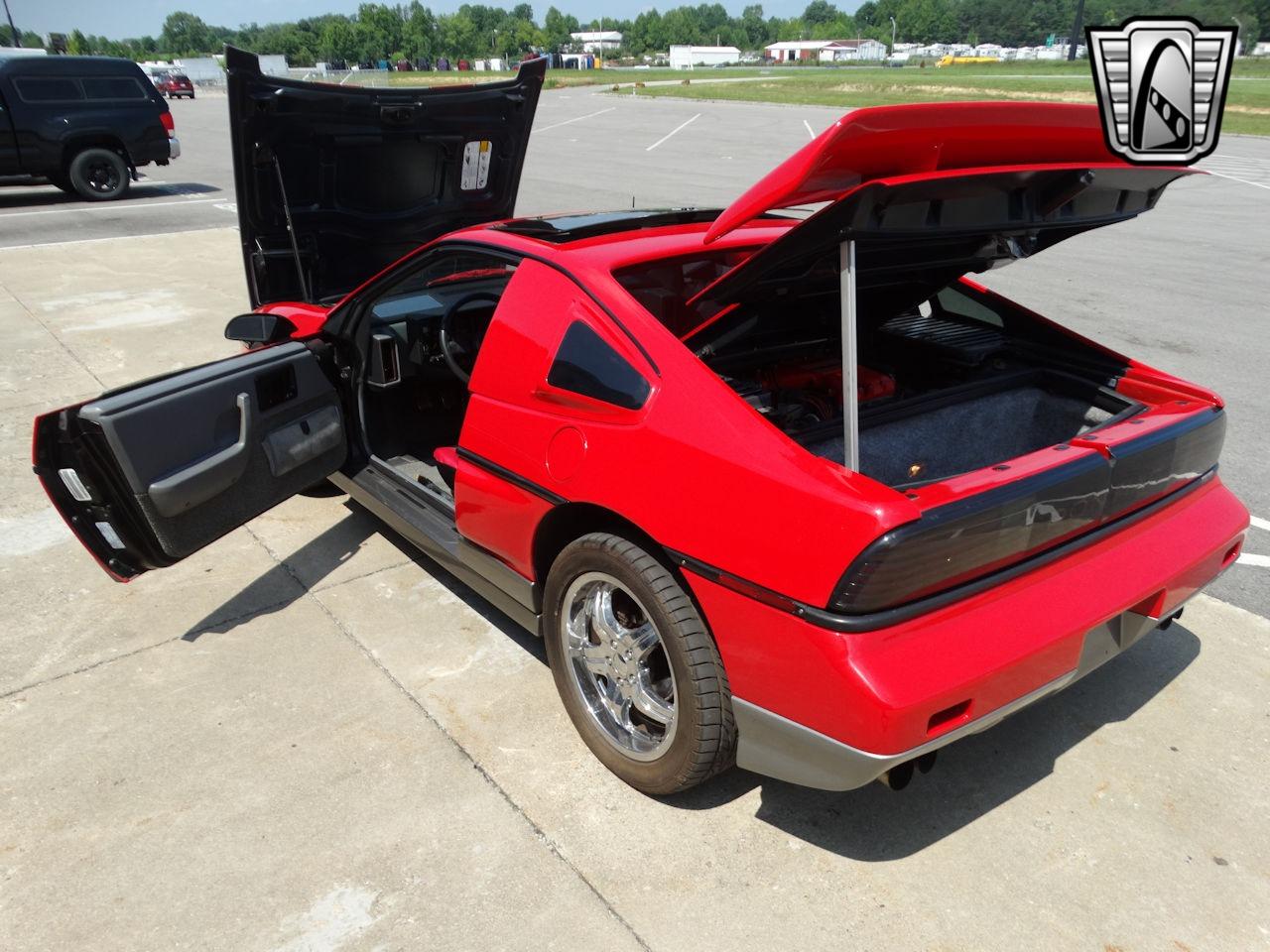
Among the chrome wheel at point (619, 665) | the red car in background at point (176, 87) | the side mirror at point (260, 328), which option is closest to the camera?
the chrome wheel at point (619, 665)

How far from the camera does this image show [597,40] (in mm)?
168875

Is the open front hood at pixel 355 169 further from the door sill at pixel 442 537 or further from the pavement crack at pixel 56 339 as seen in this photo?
the pavement crack at pixel 56 339

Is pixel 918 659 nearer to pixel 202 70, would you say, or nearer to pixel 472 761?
pixel 472 761

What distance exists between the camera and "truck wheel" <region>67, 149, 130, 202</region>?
14492mm

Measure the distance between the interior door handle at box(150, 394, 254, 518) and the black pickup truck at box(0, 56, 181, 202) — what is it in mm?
13223

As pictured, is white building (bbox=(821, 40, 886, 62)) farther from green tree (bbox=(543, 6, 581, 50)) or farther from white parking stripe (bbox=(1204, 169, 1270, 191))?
white parking stripe (bbox=(1204, 169, 1270, 191))

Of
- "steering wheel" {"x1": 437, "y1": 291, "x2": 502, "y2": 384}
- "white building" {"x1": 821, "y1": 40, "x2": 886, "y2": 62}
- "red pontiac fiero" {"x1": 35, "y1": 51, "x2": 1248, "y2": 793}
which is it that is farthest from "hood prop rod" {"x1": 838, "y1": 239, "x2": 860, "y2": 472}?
"white building" {"x1": 821, "y1": 40, "x2": 886, "y2": 62}

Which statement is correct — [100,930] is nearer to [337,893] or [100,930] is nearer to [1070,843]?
[337,893]

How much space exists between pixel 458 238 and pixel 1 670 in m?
2.23

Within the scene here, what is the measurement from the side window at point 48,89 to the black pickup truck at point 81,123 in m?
0.01

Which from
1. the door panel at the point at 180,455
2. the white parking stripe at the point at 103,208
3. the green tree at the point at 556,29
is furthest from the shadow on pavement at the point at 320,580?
the green tree at the point at 556,29

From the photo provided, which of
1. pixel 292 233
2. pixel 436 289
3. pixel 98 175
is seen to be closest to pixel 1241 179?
pixel 436 289

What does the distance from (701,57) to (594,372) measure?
457ft

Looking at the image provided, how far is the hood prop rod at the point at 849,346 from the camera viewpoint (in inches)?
87.7
